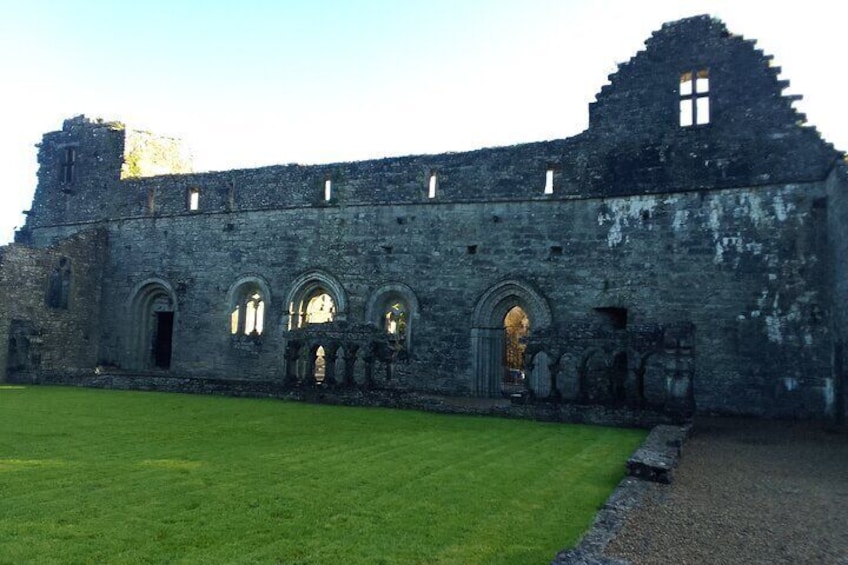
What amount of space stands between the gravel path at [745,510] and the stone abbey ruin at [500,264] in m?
2.99

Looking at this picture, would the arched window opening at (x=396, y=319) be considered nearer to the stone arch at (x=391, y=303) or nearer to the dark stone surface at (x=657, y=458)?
the stone arch at (x=391, y=303)

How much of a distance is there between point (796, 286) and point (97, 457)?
13.4m

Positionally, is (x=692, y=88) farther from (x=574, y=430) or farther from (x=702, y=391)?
(x=574, y=430)

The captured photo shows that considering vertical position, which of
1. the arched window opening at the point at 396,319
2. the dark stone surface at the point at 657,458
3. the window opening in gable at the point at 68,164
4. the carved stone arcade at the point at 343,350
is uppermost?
the window opening in gable at the point at 68,164

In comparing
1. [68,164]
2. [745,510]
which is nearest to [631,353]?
[745,510]

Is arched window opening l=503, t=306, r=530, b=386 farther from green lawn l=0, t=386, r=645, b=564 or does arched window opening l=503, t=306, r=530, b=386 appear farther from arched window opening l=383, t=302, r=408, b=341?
green lawn l=0, t=386, r=645, b=564

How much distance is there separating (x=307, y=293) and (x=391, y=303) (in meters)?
2.71

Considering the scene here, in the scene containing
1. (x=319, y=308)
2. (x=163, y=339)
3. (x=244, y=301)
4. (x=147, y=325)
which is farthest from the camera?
(x=163, y=339)

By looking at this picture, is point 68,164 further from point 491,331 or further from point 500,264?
point 491,331

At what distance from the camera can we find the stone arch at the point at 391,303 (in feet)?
57.5

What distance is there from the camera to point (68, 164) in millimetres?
23641

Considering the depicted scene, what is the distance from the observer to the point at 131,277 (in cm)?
2181

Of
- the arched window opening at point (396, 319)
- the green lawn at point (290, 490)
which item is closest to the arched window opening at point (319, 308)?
the arched window opening at point (396, 319)

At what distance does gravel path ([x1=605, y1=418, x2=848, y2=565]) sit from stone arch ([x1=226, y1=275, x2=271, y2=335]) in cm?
1349
